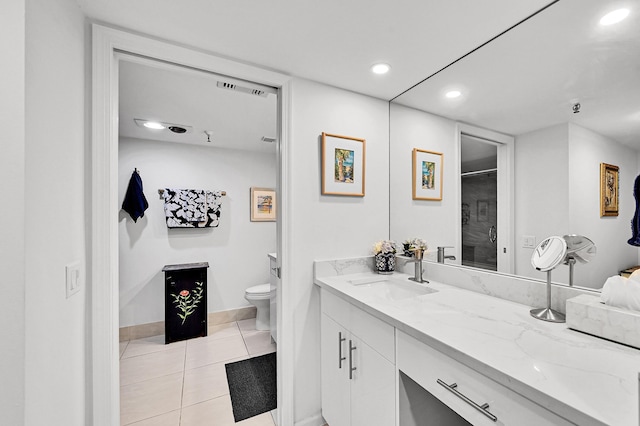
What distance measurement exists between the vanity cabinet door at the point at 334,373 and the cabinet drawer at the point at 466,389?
18.0 inches

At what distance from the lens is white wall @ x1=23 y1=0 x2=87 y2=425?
0.76 m

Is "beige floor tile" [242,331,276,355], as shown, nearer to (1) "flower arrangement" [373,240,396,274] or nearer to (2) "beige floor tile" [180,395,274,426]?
(2) "beige floor tile" [180,395,274,426]

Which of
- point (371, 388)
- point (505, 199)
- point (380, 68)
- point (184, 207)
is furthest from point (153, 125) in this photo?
point (505, 199)

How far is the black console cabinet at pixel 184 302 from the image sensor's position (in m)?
2.88

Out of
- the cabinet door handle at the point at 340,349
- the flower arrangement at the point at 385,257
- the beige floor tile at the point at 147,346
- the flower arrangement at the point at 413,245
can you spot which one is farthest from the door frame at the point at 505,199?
the beige floor tile at the point at 147,346

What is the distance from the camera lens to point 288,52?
57.2 inches

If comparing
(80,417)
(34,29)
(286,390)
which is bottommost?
(286,390)

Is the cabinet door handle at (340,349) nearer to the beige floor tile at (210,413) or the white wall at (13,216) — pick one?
the beige floor tile at (210,413)

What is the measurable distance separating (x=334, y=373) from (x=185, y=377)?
1479mm

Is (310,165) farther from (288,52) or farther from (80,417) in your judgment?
(80,417)

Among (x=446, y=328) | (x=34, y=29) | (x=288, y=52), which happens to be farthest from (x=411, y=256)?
(x=34, y=29)

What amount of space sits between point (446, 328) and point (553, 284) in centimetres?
58

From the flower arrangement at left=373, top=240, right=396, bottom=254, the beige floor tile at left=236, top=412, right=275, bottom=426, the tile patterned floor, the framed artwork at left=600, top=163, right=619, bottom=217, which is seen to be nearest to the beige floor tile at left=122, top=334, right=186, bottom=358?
the tile patterned floor

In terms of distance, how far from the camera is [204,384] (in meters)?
2.13
